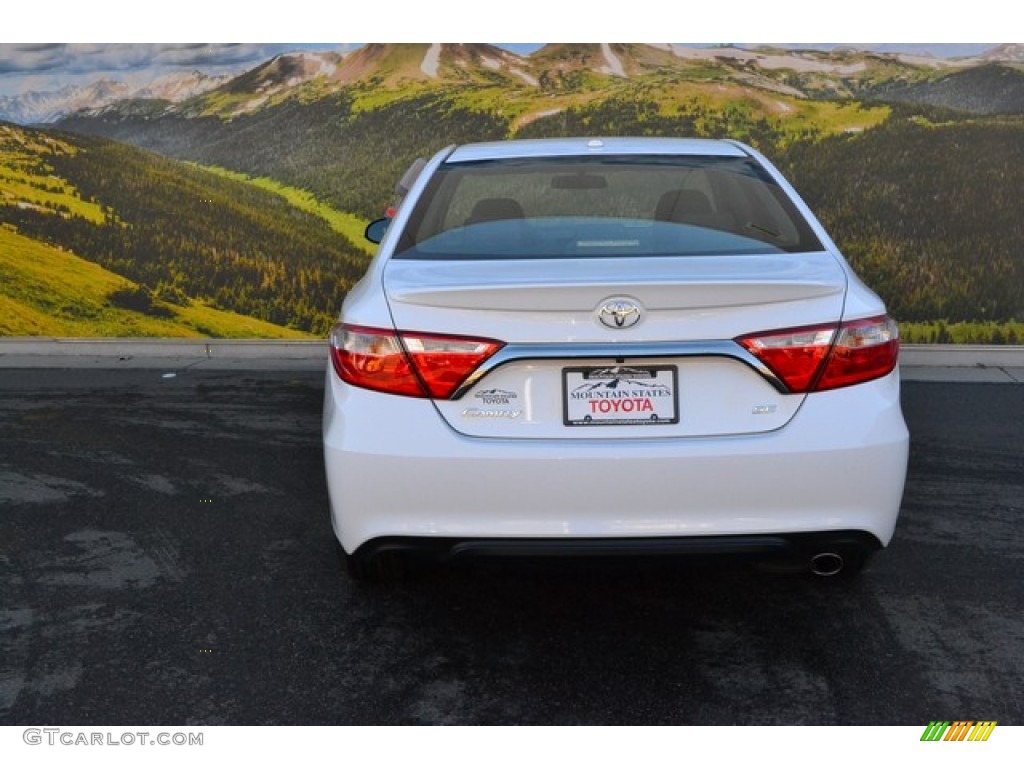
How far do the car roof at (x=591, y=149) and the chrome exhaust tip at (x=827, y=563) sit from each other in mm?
1736

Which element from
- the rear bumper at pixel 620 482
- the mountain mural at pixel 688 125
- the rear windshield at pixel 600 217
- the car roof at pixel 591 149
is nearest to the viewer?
the rear bumper at pixel 620 482

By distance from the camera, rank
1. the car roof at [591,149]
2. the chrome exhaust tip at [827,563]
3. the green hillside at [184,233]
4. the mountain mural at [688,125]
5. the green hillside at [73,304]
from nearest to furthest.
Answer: the chrome exhaust tip at [827,563] < the car roof at [591,149] < the mountain mural at [688,125] < the green hillside at [184,233] < the green hillside at [73,304]

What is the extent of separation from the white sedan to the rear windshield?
0.41 meters

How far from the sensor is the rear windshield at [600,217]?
12.0 ft

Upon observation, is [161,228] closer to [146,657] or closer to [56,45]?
[56,45]

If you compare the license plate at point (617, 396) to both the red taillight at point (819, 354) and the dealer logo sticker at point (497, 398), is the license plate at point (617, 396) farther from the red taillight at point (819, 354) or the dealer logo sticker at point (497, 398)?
the red taillight at point (819, 354)

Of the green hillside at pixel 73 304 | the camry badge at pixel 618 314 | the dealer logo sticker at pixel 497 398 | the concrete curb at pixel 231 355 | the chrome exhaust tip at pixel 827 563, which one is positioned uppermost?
the camry badge at pixel 618 314

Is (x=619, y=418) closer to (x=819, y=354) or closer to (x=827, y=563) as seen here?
(x=819, y=354)

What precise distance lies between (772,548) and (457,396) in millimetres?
973

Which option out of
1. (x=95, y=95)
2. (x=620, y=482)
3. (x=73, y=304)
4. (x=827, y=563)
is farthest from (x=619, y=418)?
(x=95, y=95)

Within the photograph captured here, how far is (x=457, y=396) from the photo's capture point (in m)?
3.13

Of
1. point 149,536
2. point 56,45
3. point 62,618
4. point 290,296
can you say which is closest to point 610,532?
point 62,618

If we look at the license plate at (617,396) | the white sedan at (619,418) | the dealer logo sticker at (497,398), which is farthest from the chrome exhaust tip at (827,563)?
the dealer logo sticker at (497,398)

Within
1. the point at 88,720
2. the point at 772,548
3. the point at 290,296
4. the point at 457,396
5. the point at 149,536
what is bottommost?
the point at 290,296
